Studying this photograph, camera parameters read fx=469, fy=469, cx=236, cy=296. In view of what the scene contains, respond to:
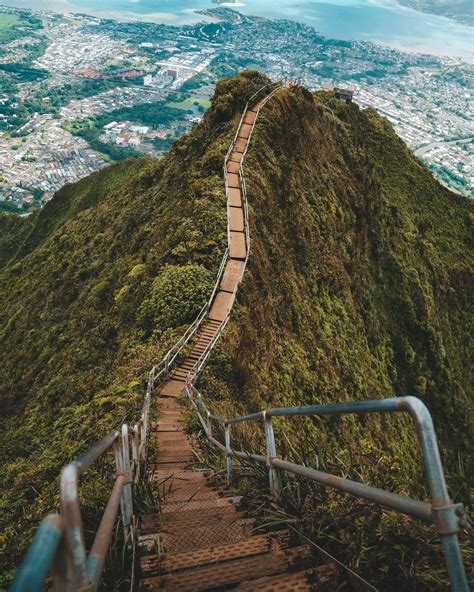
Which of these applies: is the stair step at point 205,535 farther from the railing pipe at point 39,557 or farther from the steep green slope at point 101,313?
the railing pipe at point 39,557

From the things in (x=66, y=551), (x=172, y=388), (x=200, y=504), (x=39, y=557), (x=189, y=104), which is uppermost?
(x=189, y=104)

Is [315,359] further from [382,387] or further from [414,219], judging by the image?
[414,219]

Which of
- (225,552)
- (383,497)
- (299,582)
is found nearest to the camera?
(383,497)

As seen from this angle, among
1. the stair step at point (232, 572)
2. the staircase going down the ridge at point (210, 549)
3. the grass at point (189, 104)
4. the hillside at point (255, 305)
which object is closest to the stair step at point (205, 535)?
the staircase going down the ridge at point (210, 549)

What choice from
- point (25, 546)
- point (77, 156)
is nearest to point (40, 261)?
point (25, 546)

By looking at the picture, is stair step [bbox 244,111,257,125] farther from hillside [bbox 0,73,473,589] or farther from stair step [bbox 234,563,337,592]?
stair step [bbox 234,563,337,592]

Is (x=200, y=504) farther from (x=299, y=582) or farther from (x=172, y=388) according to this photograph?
(x=172, y=388)

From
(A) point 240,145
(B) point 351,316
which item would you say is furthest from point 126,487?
(A) point 240,145
